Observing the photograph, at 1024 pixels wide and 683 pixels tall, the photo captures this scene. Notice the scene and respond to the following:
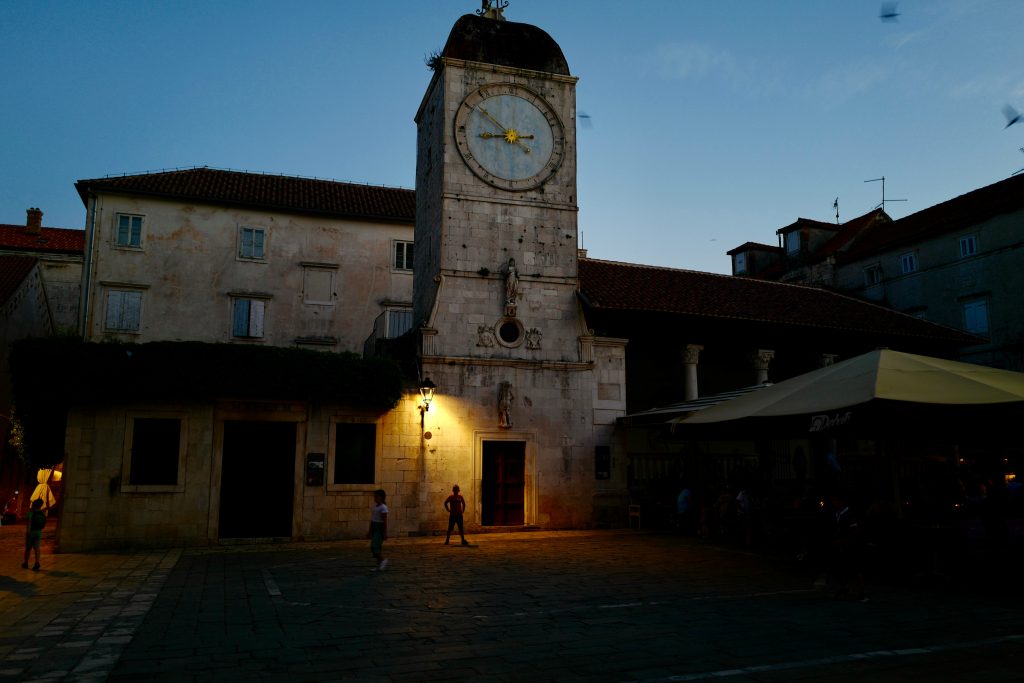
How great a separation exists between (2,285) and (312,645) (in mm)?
27155

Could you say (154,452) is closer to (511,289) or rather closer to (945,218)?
(511,289)

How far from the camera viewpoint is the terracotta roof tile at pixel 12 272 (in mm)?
27344

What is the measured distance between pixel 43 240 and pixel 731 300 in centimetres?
3483


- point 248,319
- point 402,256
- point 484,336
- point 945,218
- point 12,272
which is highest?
point 945,218

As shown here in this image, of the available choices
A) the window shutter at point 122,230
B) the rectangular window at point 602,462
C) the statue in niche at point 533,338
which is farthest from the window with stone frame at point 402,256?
the rectangular window at point 602,462

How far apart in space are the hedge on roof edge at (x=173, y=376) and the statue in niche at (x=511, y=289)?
150 inches

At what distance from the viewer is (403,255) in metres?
32.6

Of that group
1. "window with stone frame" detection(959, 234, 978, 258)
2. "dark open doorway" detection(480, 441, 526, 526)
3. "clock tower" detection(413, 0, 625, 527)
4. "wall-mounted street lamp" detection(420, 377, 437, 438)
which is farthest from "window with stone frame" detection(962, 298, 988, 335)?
"wall-mounted street lamp" detection(420, 377, 437, 438)

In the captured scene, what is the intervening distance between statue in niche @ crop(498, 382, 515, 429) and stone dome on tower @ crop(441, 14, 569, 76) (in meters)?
9.85

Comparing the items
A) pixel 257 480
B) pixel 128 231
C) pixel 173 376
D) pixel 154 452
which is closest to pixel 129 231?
pixel 128 231

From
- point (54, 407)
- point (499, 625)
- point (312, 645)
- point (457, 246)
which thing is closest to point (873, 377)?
point (499, 625)

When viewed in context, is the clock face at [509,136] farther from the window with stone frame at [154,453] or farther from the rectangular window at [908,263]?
the rectangular window at [908,263]

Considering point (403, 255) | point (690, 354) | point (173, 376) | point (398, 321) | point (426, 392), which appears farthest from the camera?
point (403, 255)

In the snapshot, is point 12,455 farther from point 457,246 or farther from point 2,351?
point 457,246
